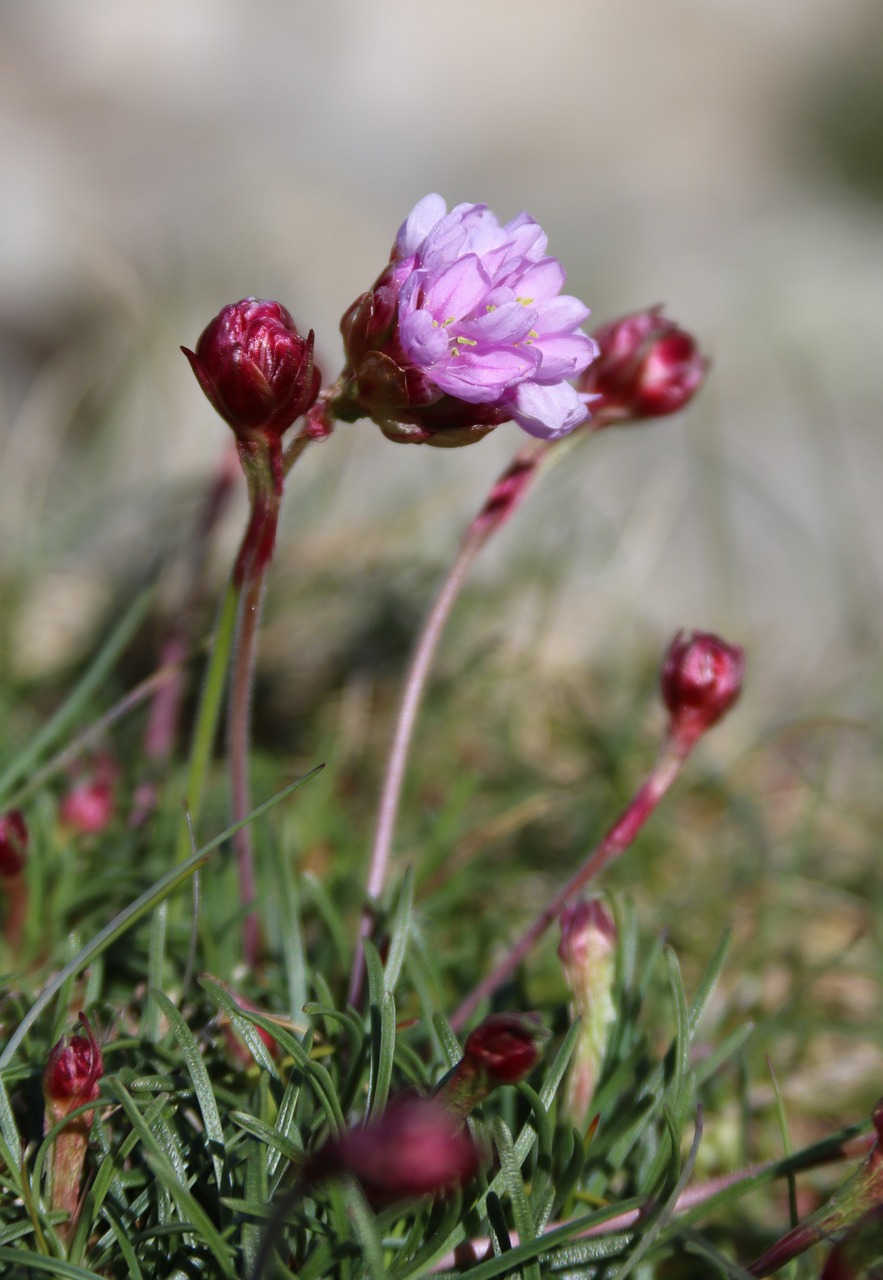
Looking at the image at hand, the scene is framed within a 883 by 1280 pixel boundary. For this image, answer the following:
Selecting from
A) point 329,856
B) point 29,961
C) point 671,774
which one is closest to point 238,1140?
point 29,961

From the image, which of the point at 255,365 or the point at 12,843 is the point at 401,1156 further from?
the point at 12,843

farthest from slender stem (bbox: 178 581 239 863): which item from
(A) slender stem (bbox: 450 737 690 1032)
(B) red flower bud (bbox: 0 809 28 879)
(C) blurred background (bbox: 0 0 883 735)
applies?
(C) blurred background (bbox: 0 0 883 735)

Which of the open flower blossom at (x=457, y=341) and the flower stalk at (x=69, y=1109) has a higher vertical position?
the open flower blossom at (x=457, y=341)

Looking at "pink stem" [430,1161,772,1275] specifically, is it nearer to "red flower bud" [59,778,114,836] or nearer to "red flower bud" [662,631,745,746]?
"red flower bud" [662,631,745,746]

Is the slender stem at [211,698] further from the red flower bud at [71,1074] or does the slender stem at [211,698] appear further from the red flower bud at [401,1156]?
the red flower bud at [401,1156]

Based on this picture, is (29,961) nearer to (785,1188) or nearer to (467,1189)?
(467,1189)

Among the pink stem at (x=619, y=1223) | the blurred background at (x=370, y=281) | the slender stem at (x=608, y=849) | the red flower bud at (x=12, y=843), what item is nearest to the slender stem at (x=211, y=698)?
the red flower bud at (x=12, y=843)
